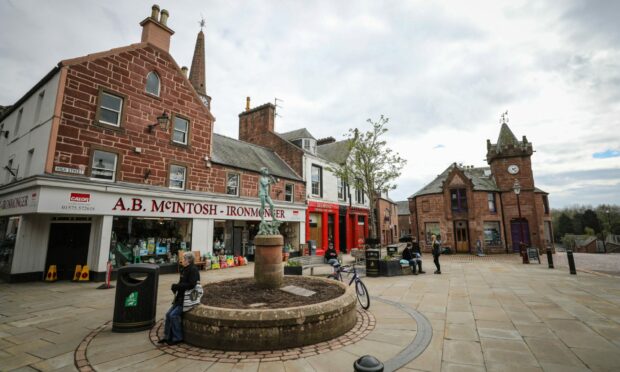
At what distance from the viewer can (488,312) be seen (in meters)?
6.80

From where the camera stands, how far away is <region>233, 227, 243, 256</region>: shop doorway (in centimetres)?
1875

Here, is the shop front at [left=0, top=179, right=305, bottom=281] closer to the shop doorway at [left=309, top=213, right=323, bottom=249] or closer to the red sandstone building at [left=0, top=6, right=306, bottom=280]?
the red sandstone building at [left=0, top=6, right=306, bottom=280]

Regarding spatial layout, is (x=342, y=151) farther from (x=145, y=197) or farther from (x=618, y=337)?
(x=618, y=337)

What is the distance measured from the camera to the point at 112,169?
12719mm

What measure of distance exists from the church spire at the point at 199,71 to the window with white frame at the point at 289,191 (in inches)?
408

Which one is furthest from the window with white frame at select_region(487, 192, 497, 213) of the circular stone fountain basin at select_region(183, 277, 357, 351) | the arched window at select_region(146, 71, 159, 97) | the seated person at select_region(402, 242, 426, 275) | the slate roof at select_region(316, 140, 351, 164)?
the arched window at select_region(146, 71, 159, 97)

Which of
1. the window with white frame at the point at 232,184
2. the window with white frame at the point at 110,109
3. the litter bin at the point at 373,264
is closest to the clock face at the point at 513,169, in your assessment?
the litter bin at the point at 373,264

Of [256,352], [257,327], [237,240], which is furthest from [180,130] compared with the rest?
[256,352]

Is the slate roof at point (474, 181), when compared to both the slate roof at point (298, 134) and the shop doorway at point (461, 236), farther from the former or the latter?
the slate roof at point (298, 134)

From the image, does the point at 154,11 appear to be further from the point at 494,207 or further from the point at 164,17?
the point at 494,207

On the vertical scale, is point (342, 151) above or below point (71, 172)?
above

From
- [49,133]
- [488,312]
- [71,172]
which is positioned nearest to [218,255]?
[71,172]

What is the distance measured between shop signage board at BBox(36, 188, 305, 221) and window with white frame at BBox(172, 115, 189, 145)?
347 cm

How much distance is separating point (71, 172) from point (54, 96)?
10.8ft
